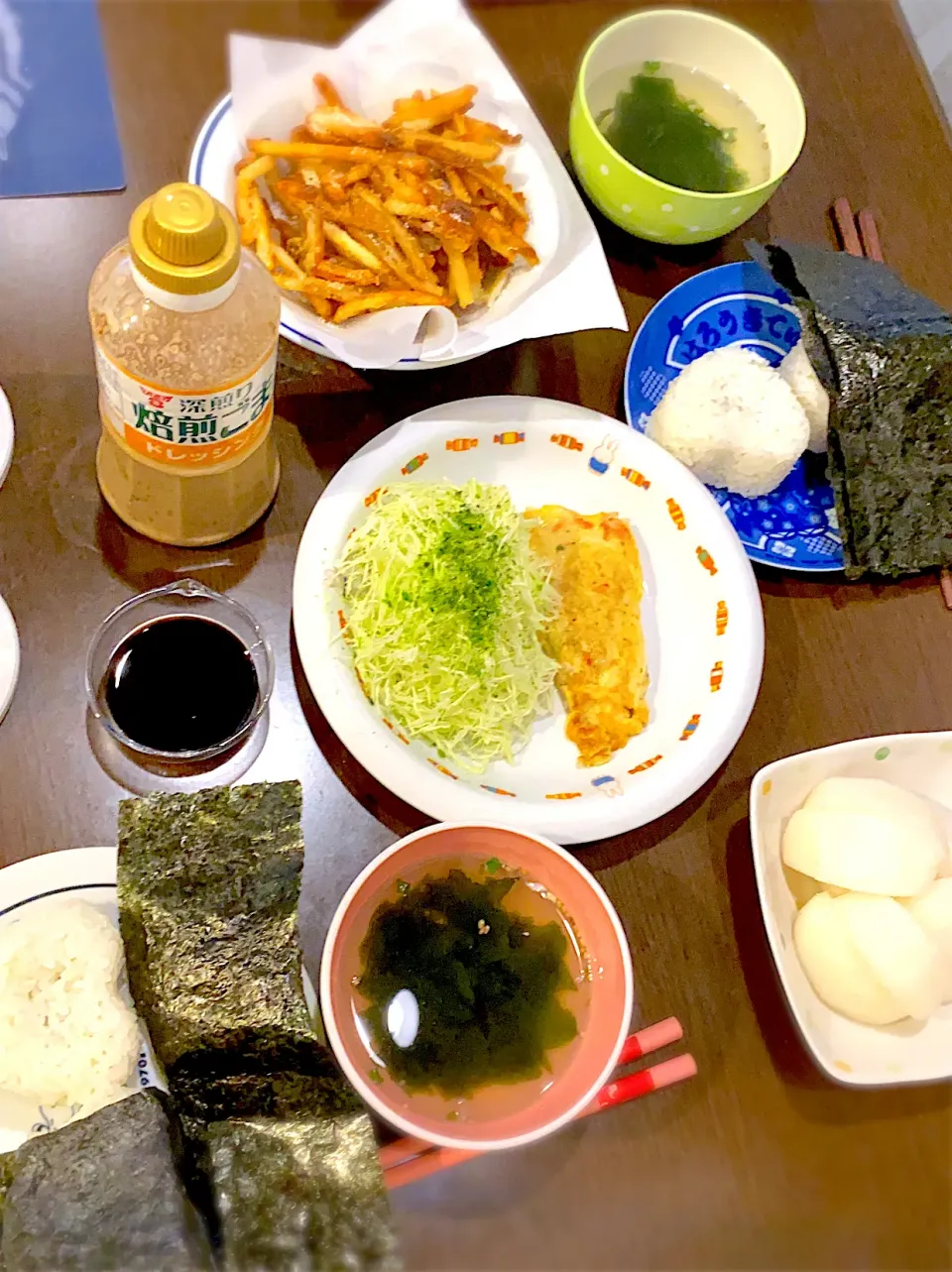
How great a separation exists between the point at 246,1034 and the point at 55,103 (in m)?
1.20

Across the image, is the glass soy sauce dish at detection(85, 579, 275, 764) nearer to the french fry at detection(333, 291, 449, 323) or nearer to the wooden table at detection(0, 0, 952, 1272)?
the wooden table at detection(0, 0, 952, 1272)

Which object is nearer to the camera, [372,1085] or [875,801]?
[372,1085]

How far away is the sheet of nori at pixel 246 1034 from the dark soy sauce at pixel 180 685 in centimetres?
11

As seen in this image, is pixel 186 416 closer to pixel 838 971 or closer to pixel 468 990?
pixel 468 990

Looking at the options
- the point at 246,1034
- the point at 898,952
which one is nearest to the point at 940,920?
the point at 898,952

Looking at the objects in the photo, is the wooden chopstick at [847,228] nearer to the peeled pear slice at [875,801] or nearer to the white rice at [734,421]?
the white rice at [734,421]

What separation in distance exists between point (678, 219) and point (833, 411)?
0.32m

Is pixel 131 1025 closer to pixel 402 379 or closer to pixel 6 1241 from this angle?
pixel 6 1241

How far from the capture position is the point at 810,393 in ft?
4.05

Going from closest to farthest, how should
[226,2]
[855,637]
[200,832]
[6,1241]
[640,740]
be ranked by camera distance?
[6,1241]
[200,832]
[640,740]
[855,637]
[226,2]

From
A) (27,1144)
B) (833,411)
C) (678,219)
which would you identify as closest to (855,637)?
(833,411)

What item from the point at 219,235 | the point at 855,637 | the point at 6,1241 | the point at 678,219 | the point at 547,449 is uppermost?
the point at 219,235

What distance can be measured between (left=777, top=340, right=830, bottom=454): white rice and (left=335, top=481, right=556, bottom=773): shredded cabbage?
41cm

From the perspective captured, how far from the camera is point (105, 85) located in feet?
4.28
